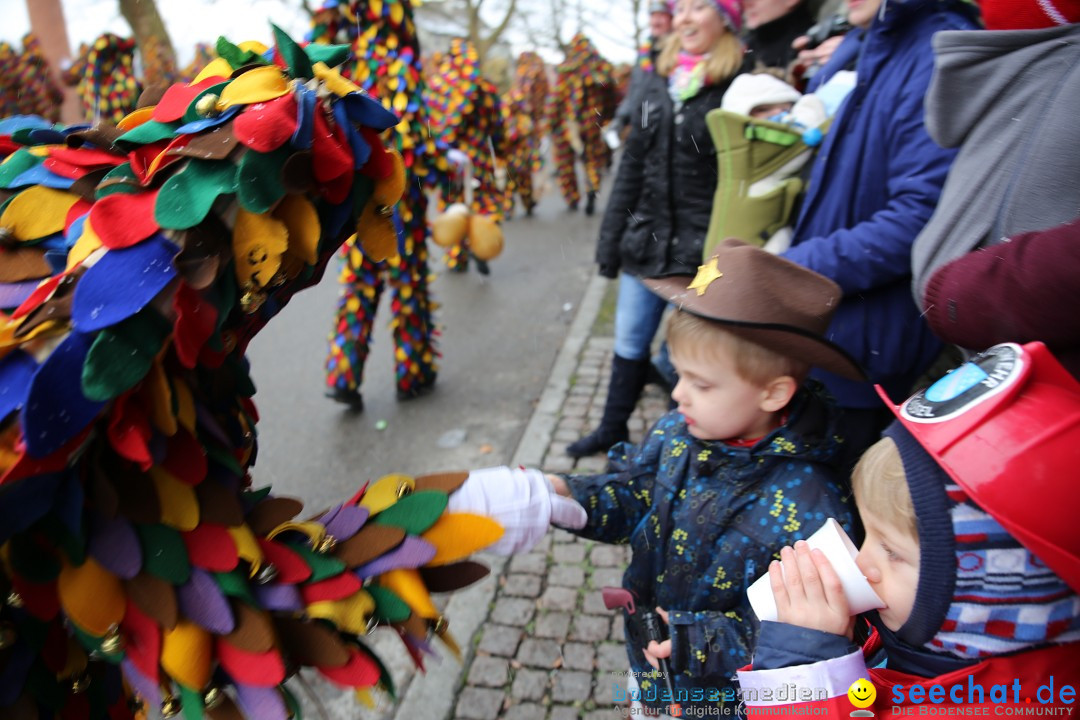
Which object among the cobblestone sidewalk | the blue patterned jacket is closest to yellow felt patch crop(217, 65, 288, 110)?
the blue patterned jacket

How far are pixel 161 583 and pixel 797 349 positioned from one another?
118 cm

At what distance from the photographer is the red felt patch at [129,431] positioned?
2.84ft

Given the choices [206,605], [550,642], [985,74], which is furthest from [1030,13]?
[550,642]

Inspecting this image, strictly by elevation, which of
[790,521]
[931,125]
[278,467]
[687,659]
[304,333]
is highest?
[931,125]

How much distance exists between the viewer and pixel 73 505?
0.86 meters

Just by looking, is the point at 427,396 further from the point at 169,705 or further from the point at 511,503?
the point at 169,705

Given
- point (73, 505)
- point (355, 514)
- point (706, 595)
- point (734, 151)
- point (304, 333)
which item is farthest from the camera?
point (304, 333)

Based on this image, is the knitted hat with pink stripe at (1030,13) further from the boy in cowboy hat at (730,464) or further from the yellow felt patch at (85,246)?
the yellow felt patch at (85,246)

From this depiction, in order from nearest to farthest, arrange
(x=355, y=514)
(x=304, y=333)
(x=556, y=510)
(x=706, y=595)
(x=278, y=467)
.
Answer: (x=355, y=514) → (x=556, y=510) → (x=706, y=595) → (x=278, y=467) → (x=304, y=333)

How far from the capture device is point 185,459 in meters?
1.00

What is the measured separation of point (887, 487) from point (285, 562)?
3.01ft

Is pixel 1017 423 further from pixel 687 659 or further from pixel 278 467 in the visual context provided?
pixel 278 467

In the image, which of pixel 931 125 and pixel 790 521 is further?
pixel 931 125

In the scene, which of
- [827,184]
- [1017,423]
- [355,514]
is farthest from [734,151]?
[355,514]
